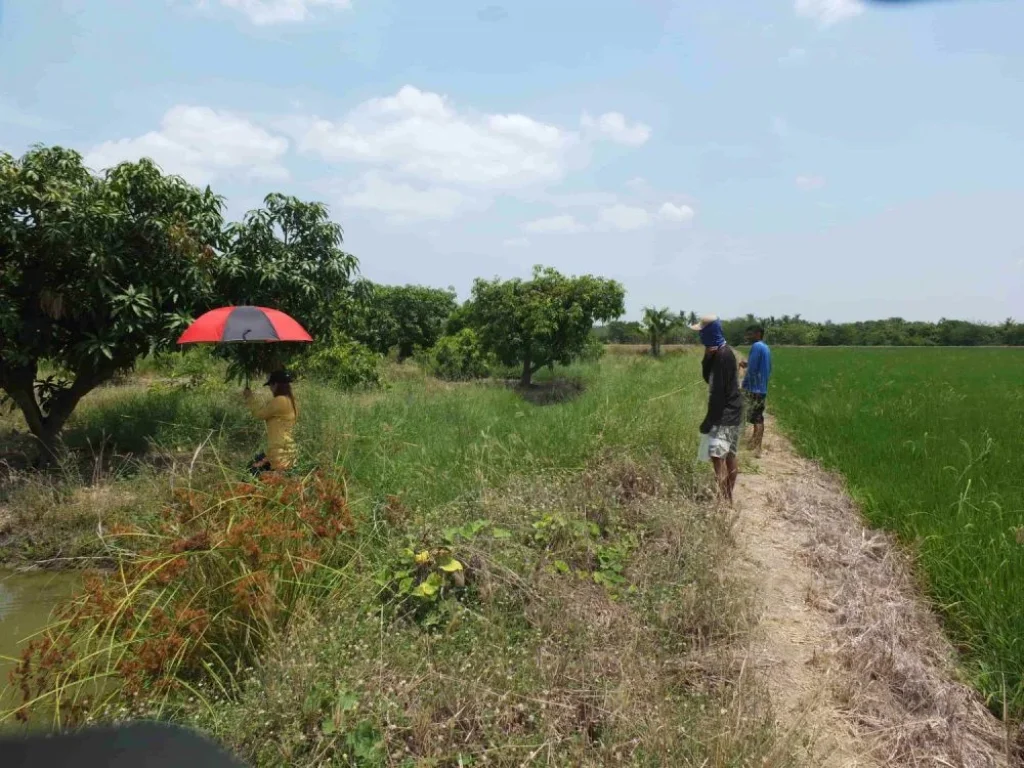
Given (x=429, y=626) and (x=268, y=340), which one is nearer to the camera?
(x=429, y=626)

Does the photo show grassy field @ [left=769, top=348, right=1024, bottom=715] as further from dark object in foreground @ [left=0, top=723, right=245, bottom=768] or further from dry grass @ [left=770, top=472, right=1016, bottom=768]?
dark object in foreground @ [left=0, top=723, right=245, bottom=768]

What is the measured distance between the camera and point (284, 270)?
24.6ft

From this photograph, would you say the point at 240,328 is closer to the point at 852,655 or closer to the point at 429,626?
the point at 429,626

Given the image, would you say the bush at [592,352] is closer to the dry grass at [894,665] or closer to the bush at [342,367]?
the bush at [342,367]

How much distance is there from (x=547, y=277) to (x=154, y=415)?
38.6 feet

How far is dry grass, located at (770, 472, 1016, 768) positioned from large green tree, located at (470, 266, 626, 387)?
39.5 feet

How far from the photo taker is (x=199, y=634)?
2824mm

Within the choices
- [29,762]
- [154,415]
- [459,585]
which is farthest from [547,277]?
[29,762]

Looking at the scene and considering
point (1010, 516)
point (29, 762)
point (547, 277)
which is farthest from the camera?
point (547, 277)

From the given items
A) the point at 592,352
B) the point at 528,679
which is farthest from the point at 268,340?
the point at 592,352

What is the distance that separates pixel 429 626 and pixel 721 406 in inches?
124

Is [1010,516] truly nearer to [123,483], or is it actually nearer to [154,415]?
[123,483]

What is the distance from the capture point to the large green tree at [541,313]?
54.4 feet

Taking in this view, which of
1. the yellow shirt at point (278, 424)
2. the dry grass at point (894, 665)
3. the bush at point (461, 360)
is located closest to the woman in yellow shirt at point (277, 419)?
the yellow shirt at point (278, 424)
